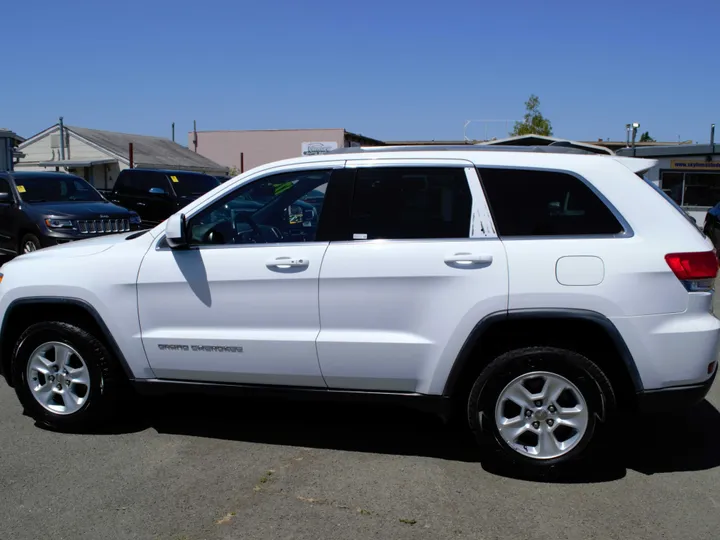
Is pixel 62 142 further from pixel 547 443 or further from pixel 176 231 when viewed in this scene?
pixel 547 443

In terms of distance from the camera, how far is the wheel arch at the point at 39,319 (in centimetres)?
457

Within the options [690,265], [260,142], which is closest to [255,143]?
[260,142]

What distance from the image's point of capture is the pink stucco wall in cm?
5500

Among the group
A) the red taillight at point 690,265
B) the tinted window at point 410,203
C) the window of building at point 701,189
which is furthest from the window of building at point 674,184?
the tinted window at point 410,203

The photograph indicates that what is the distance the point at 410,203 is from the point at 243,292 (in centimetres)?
114

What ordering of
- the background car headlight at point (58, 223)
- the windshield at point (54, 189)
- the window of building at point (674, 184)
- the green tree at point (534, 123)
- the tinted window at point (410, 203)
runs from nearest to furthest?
the tinted window at point (410, 203)
the background car headlight at point (58, 223)
the windshield at point (54, 189)
the window of building at point (674, 184)
the green tree at point (534, 123)

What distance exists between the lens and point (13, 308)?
4734mm

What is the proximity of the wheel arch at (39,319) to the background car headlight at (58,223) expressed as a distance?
7.15m

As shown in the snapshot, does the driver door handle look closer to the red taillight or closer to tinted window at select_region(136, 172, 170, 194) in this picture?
the red taillight

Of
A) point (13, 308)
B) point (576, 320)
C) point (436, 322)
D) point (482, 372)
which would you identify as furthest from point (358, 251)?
point (13, 308)

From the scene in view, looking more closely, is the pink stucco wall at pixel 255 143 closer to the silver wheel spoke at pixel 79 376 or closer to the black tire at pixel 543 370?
the silver wheel spoke at pixel 79 376

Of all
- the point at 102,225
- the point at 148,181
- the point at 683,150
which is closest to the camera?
the point at 102,225

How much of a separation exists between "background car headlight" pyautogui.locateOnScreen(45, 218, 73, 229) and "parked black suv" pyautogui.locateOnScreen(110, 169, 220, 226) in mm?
4903

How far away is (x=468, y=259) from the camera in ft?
13.0
